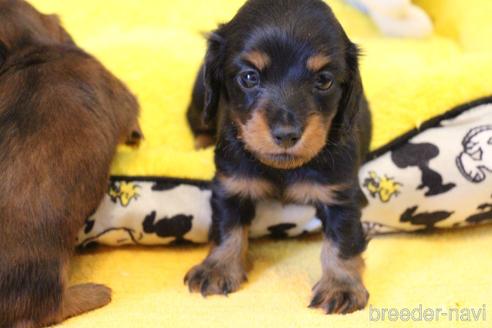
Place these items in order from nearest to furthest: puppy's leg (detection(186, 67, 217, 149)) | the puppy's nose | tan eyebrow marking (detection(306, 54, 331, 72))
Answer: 1. the puppy's nose
2. tan eyebrow marking (detection(306, 54, 331, 72))
3. puppy's leg (detection(186, 67, 217, 149))

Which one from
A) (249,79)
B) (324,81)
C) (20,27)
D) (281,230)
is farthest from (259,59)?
(20,27)

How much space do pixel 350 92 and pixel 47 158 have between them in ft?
3.31

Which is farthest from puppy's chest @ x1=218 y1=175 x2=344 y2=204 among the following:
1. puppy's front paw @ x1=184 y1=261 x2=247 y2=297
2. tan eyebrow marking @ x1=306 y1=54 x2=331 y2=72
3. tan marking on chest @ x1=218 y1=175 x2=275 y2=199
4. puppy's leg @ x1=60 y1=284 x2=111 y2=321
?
puppy's leg @ x1=60 y1=284 x2=111 y2=321

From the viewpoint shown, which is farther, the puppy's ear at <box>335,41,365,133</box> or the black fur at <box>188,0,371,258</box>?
the puppy's ear at <box>335,41,365,133</box>

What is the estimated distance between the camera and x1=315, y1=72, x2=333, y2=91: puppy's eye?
7.07 ft

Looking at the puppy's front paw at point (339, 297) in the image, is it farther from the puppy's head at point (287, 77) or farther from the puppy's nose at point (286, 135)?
the puppy's nose at point (286, 135)

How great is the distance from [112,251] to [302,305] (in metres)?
0.82

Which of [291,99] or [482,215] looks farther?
[482,215]

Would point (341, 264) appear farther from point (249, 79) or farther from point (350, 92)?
point (249, 79)

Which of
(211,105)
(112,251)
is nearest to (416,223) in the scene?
(211,105)

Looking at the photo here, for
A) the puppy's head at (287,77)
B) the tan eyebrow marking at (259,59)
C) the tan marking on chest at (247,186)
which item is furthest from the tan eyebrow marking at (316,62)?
the tan marking on chest at (247,186)

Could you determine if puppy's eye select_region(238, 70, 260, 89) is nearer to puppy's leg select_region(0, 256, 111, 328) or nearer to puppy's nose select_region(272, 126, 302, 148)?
puppy's nose select_region(272, 126, 302, 148)

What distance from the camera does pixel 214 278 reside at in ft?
7.88

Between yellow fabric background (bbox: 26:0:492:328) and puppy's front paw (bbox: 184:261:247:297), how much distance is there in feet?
0.11
